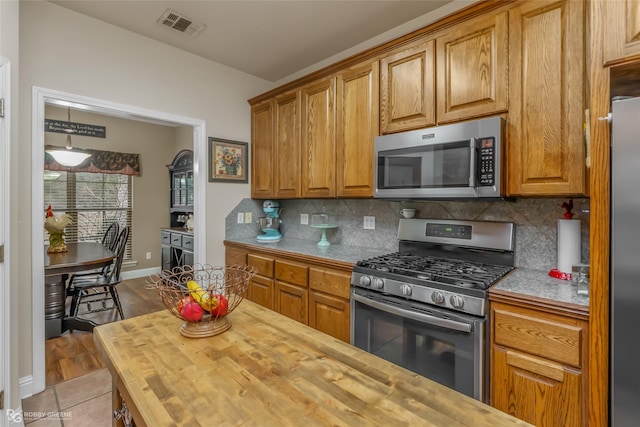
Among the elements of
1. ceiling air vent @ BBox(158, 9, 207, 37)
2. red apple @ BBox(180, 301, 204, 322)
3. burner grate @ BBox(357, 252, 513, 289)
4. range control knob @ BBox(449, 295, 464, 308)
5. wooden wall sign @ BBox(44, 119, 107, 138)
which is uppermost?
ceiling air vent @ BBox(158, 9, 207, 37)

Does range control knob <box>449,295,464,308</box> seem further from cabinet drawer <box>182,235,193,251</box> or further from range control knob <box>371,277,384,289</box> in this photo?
cabinet drawer <box>182,235,193,251</box>

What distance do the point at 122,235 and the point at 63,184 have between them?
7.24 feet

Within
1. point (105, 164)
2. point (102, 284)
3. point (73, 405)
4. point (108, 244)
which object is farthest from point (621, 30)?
point (105, 164)

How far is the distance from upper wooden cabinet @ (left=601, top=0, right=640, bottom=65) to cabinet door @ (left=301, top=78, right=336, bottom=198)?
166cm

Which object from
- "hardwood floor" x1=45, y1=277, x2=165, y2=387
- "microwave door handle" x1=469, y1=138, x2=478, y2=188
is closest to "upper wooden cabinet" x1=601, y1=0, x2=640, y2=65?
"microwave door handle" x1=469, y1=138, x2=478, y2=188

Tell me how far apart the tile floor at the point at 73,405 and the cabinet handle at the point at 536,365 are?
7.28ft

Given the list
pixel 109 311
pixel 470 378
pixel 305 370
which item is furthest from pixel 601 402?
pixel 109 311

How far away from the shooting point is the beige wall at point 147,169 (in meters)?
5.13

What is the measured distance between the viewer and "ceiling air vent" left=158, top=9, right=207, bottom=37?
7.67 ft

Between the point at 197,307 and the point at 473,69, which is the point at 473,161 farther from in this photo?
the point at 197,307

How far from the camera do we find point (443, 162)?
6.18 ft

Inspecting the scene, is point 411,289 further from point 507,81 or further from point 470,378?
point 507,81

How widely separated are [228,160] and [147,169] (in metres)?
3.07

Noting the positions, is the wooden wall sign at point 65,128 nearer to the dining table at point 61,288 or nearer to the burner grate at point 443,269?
the dining table at point 61,288
